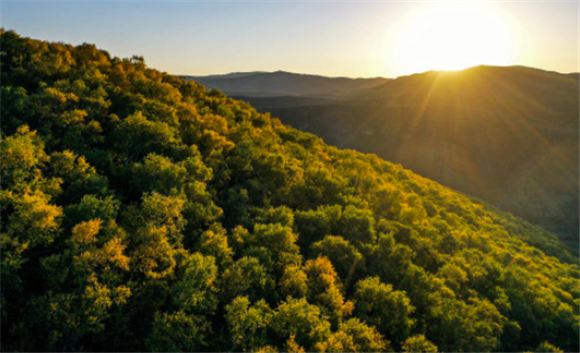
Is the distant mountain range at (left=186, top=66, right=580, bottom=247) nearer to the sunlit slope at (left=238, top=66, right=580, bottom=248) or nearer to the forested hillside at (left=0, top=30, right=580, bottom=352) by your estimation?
the sunlit slope at (left=238, top=66, right=580, bottom=248)

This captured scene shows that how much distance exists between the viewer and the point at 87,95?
4806cm

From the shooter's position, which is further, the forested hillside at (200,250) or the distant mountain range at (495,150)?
the distant mountain range at (495,150)

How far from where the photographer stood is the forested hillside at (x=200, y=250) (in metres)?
25.6

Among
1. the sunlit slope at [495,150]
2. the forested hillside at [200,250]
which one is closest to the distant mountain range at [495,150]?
the sunlit slope at [495,150]

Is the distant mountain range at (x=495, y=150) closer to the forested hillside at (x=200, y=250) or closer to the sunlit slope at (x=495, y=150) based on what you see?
the sunlit slope at (x=495, y=150)

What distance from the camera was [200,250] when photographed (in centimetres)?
3419

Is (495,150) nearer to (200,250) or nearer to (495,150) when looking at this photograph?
(495,150)

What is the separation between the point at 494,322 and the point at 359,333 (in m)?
24.3

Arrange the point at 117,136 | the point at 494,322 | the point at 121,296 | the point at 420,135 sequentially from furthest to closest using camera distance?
the point at 420,135
the point at 117,136
the point at 494,322
the point at 121,296

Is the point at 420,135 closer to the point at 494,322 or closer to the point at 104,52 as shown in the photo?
the point at 494,322

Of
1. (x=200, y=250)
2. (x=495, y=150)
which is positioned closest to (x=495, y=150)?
(x=495, y=150)

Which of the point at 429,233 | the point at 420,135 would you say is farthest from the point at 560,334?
the point at 420,135

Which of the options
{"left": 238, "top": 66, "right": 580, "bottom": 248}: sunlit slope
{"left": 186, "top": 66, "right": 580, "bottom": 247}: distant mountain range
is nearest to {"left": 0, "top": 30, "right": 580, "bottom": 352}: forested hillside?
{"left": 238, "top": 66, "right": 580, "bottom": 248}: sunlit slope

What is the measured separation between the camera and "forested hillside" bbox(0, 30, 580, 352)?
25.6m
